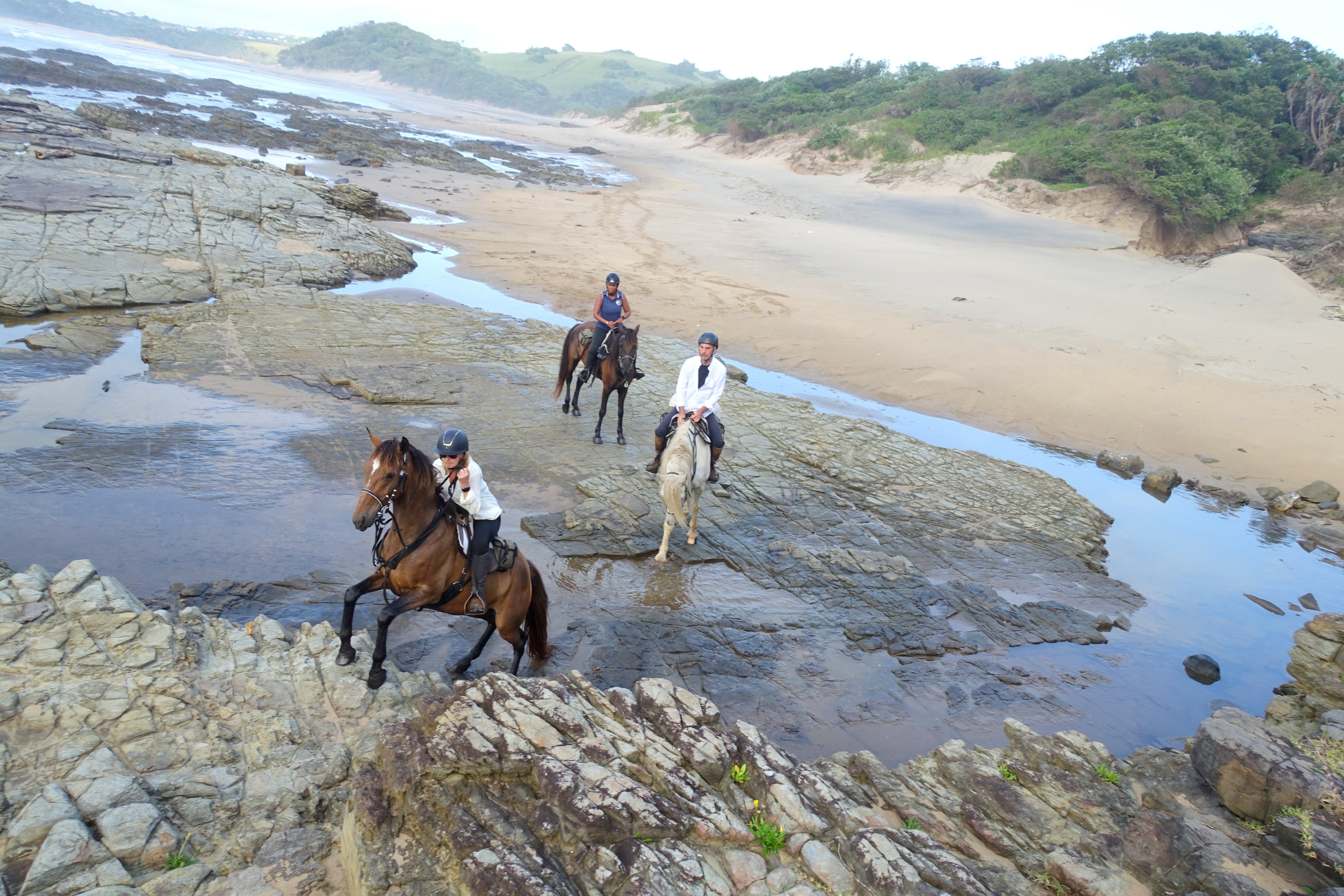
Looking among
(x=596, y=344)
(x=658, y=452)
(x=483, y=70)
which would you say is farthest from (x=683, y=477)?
(x=483, y=70)

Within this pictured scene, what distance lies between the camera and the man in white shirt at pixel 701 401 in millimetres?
8453

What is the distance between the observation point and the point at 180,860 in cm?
354

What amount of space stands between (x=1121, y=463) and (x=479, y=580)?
39.6 ft

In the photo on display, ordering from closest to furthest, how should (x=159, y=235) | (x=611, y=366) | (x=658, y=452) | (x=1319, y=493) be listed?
(x=658, y=452), (x=611, y=366), (x=1319, y=493), (x=159, y=235)

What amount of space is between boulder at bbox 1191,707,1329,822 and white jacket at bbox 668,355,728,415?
5.64 m

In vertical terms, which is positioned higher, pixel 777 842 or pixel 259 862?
pixel 777 842

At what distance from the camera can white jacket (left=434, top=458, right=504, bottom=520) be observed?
5344 millimetres

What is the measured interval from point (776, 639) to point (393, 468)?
165 inches

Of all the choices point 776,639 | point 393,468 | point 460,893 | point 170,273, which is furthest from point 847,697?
point 170,273

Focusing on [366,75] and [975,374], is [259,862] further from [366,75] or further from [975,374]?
[366,75]

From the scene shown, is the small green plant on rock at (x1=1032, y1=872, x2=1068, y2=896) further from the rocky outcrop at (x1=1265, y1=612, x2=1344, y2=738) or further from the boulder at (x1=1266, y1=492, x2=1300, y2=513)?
the boulder at (x1=1266, y1=492, x2=1300, y2=513)

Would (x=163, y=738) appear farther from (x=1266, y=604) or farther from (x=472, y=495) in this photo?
(x=1266, y=604)

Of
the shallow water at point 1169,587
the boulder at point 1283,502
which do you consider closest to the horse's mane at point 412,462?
the shallow water at point 1169,587

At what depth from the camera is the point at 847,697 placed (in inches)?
251
